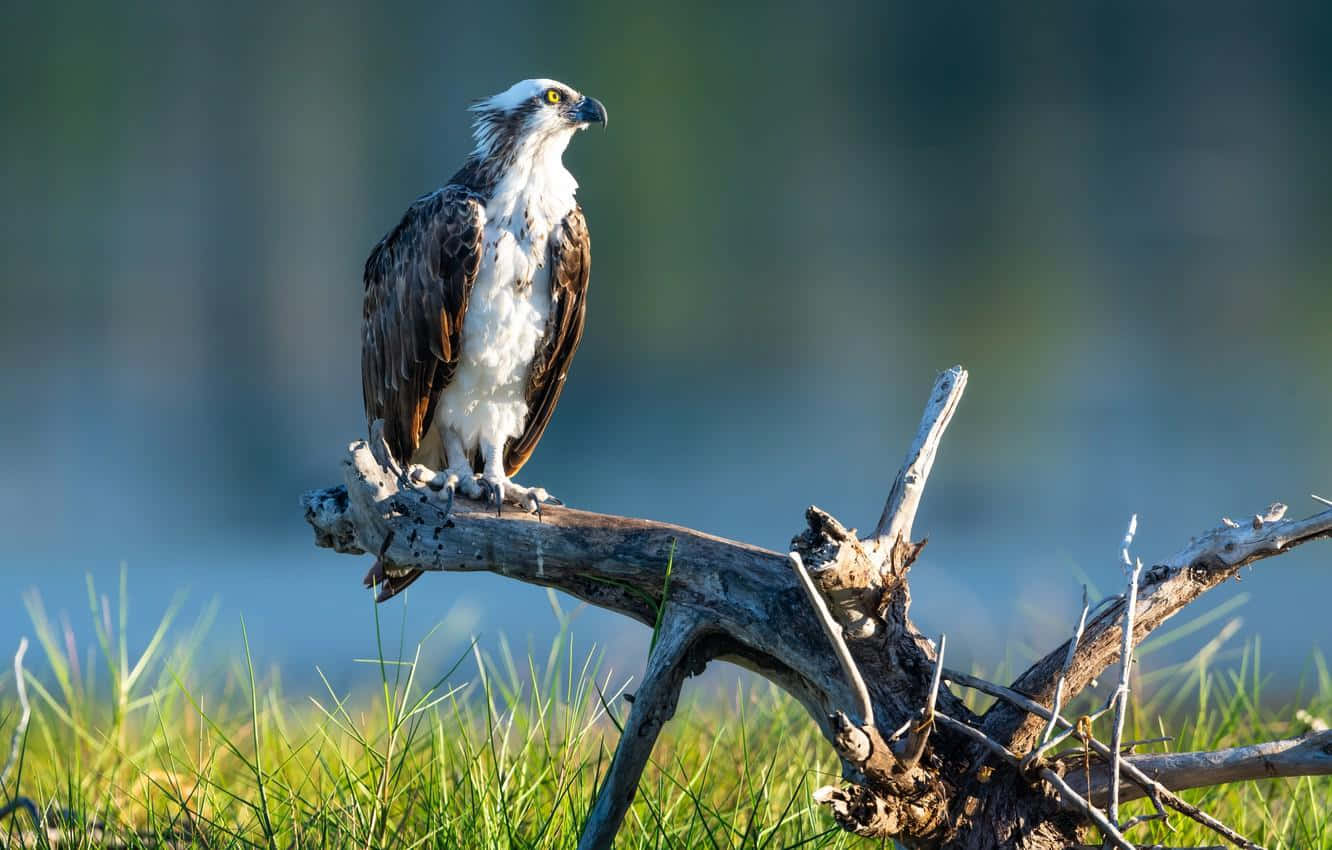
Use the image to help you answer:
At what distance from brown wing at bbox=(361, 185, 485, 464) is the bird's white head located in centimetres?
25

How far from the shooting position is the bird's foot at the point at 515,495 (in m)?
3.38

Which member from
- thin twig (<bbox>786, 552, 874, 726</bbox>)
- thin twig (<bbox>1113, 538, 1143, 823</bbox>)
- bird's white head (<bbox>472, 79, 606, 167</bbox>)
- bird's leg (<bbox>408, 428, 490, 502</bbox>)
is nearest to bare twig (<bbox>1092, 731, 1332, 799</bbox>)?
thin twig (<bbox>1113, 538, 1143, 823</bbox>)

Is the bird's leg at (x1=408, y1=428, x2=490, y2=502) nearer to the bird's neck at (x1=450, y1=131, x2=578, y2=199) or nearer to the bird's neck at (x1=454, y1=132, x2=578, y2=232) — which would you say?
the bird's neck at (x1=454, y1=132, x2=578, y2=232)

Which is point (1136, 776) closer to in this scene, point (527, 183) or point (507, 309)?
point (507, 309)

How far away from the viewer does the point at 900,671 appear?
7.70 ft

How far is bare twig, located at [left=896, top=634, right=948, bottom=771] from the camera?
2064 mm

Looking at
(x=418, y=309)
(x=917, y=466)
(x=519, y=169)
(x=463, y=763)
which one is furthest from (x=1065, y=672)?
(x=519, y=169)

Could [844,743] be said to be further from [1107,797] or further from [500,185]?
[500,185]

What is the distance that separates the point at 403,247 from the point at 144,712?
190cm

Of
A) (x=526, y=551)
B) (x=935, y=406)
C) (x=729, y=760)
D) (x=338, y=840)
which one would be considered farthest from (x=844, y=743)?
(x=729, y=760)

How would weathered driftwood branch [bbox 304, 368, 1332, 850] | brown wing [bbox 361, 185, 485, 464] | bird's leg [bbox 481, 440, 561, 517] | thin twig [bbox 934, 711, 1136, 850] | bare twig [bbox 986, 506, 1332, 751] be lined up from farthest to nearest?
brown wing [bbox 361, 185, 485, 464], bird's leg [bbox 481, 440, 561, 517], bare twig [bbox 986, 506, 1332, 751], weathered driftwood branch [bbox 304, 368, 1332, 850], thin twig [bbox 934, 711, 1136, 850]

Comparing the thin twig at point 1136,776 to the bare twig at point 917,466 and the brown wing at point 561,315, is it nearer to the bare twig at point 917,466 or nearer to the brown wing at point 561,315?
the bare twig at point 917,466

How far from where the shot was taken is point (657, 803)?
2895 mm

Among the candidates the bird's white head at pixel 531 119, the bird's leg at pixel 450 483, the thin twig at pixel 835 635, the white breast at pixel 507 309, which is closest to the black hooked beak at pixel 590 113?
the bird's white head at pixel 531 119
